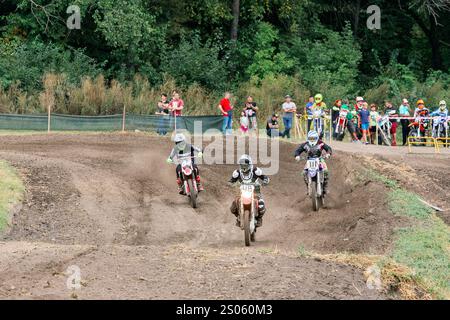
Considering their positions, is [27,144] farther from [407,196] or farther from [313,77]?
[313,77]

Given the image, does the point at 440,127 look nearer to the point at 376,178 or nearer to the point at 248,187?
the point at 376,178

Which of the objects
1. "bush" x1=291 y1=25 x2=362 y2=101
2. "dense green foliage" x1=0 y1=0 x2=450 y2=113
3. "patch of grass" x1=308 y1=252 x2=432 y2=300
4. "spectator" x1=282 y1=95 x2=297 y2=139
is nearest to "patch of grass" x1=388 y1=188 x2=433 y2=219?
"patch of grass" x1=308 y1=252 x2=432 y2=300

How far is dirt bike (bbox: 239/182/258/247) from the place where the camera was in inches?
731

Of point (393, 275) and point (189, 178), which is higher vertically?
point (189, 178)

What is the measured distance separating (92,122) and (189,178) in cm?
1502

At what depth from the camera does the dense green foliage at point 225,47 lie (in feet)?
144

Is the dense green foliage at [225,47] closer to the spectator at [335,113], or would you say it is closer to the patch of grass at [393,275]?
the spectator at [335,113]

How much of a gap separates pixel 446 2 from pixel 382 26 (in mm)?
4618

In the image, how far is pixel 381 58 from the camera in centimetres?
5391

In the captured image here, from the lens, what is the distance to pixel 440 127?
33156 millimetres

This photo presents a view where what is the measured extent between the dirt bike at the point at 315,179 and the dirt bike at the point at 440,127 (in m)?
11.3

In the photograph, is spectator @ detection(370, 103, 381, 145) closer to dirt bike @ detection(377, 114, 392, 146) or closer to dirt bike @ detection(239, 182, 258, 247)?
dirt bike @ detection(377, 114, 392, 146)

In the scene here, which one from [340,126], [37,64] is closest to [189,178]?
[340,126]
